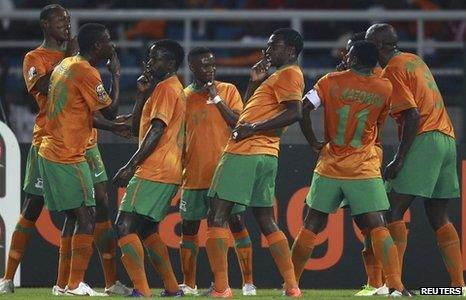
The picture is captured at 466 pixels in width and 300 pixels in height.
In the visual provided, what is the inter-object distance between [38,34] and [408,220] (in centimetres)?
561

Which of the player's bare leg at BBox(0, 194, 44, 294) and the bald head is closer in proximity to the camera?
the bald head

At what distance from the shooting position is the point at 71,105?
12.4 metres

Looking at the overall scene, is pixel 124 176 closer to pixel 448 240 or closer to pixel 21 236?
pixel 21 236

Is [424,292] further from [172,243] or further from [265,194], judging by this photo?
[172,243]

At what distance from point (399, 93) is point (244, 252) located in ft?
5.89

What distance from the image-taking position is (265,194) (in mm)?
12391

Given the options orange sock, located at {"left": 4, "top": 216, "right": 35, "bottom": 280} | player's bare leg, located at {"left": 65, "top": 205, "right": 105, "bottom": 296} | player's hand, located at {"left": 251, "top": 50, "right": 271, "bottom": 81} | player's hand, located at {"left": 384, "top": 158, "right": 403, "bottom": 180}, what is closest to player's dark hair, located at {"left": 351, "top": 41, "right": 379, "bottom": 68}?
player's hand, located at {"left": 251, "top": 50, "right": 271, "bottom": 81}

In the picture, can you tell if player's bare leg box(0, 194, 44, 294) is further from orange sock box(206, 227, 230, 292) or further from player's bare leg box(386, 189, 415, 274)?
player's bare leg box(386, 189, 415, 274)

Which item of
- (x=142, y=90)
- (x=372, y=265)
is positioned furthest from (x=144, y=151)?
(x=372, y=265)

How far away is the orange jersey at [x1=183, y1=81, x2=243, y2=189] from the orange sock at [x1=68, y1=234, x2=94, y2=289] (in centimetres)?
93

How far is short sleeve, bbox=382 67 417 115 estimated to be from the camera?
12383 millimetres

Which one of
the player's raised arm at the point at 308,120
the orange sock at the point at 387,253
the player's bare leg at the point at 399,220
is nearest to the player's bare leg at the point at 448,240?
the player's bare leg at the point at 399,220

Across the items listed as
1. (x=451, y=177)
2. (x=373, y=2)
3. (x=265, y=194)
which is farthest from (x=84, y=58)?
(x=373, y=2)

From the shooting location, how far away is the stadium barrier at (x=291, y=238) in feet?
47.2
